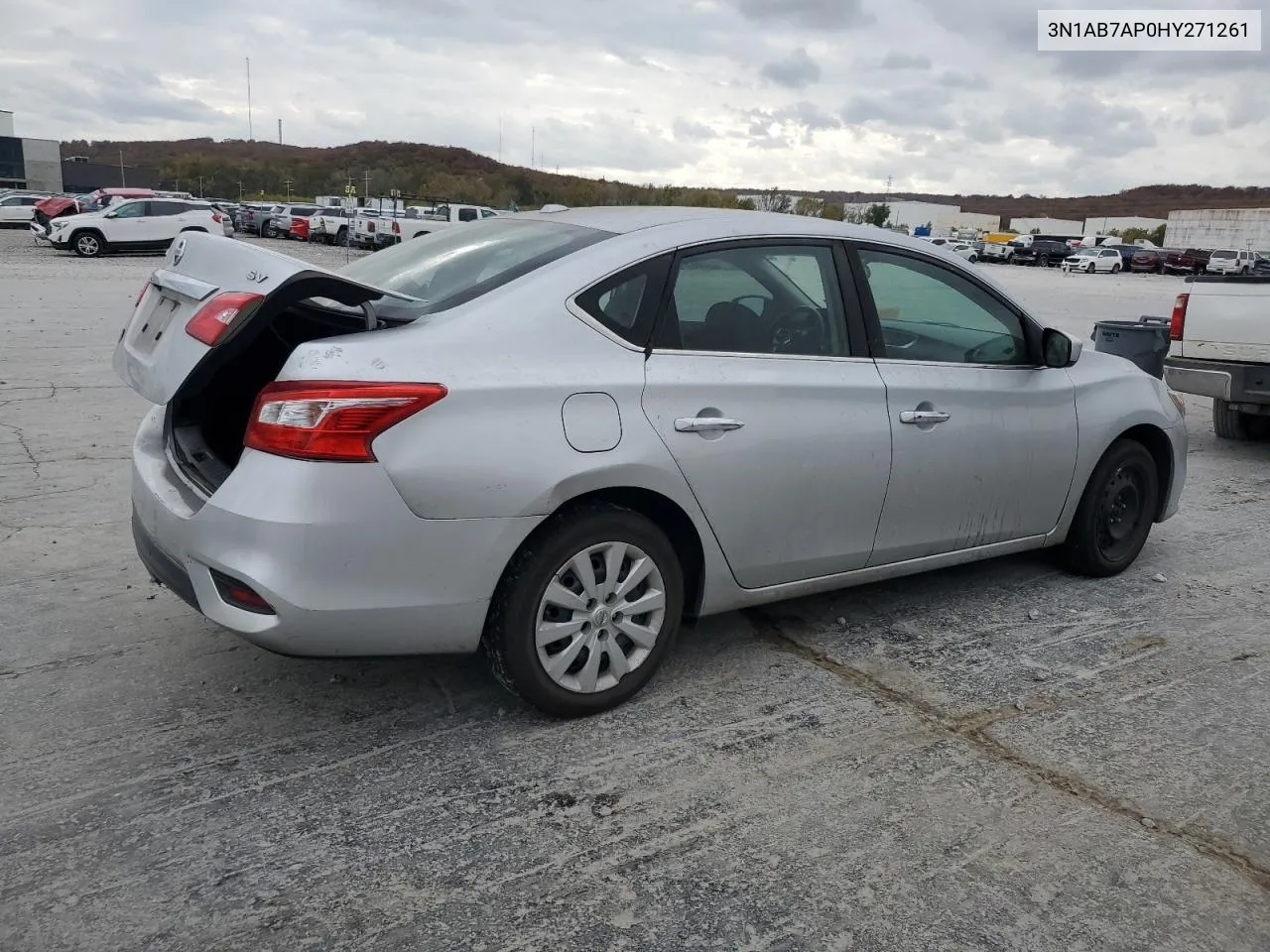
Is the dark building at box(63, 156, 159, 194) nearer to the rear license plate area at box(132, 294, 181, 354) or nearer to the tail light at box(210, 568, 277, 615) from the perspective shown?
the rear license plate area at box(132, 294, 181, 354)

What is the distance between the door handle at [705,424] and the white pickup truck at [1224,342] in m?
5.87

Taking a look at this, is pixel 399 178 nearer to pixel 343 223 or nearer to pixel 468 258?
pixel 343 223

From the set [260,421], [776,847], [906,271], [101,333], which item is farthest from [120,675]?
[101,333]

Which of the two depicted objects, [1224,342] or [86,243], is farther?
[86,243]

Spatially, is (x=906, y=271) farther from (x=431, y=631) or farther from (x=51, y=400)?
(x=51, y=400)

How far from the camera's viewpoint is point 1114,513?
5.16m

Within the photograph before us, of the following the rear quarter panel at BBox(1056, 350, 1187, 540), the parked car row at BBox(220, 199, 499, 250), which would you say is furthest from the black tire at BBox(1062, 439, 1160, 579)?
the parked car row at BBox(220, 199, 499, 250)

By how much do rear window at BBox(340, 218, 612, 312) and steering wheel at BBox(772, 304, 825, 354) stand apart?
0.71 metres

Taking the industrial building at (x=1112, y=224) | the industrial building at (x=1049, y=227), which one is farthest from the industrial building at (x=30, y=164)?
the industrial building at (x=1112, y=224)

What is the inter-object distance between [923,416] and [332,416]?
2253 mm

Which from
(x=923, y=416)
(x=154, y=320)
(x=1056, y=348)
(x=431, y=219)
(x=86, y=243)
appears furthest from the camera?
(x=431, y=219)

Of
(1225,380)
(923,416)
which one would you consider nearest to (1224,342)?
(1225,380)

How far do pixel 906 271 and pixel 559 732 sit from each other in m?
2.29

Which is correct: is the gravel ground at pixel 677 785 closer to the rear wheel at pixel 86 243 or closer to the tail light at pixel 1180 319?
the tail light at pixel 1180 319
